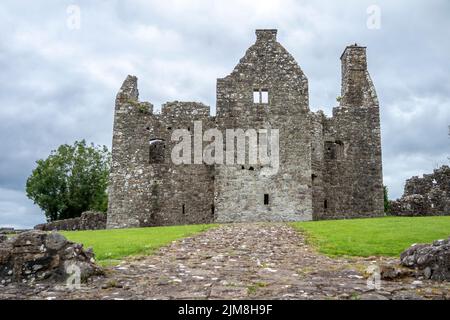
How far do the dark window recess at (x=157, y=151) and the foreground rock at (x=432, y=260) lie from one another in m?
25.1

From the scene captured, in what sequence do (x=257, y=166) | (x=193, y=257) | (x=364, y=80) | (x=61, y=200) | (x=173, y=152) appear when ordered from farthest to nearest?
(x=61, y=200), (x=364, y=80), (x=173, y=152), (x=257, y=166), (x=193, y=257)

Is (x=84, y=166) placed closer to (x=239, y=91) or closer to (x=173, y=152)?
(x=173, y=152)

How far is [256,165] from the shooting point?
104ft

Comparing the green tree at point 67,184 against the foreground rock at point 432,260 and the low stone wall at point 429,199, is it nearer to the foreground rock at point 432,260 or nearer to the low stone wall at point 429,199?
the low stone wall at point 429,199

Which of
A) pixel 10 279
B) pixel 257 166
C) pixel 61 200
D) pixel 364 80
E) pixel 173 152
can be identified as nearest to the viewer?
pixel 10 279

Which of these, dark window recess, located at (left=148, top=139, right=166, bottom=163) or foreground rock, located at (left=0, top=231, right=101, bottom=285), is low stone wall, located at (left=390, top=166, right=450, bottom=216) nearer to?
dark window recess, located at (left=148, top=139, right=166, bottom=163)

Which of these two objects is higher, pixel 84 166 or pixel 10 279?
pixel 84 166

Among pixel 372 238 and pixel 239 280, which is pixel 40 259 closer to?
pixel 239 280

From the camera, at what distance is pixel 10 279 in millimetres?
9547

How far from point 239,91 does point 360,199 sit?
11297 mm

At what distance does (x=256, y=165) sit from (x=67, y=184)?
2769 centimetres

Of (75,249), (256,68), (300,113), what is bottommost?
(75,249)

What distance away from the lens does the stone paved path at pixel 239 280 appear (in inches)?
329
